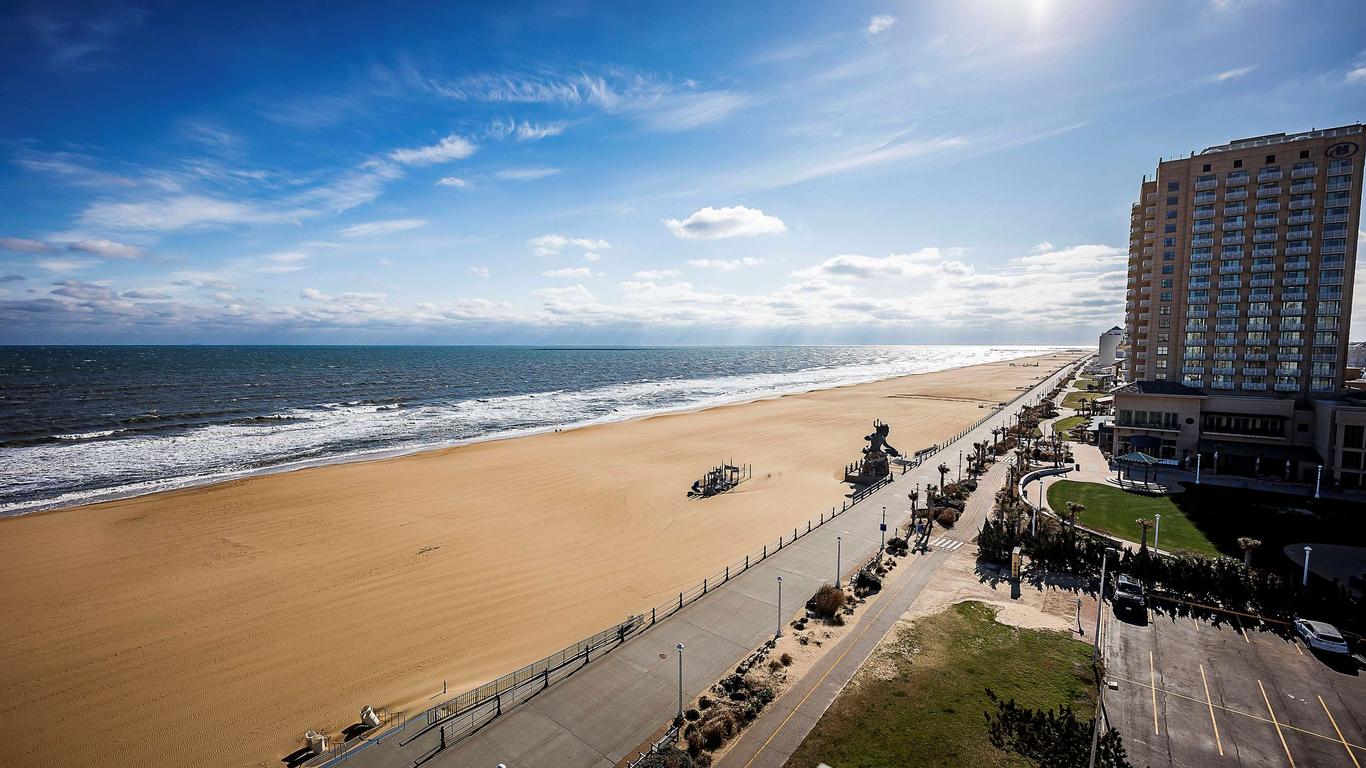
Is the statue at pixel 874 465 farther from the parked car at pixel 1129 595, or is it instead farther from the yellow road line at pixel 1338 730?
the yellow road line at pixel 1338 730

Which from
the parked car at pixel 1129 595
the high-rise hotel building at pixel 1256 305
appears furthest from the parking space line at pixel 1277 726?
the high-rise hotel building at pixel 1256 305

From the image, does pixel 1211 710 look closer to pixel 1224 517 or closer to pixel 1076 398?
pixel 1224 517

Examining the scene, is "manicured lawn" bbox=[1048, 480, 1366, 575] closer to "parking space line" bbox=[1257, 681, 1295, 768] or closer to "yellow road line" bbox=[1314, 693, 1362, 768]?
"yellow road line" bbox=[1314, 693, 1362, 768]

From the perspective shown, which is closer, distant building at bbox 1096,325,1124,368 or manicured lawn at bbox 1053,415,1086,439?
manicured lawn at bbox 1053,415,1086,439

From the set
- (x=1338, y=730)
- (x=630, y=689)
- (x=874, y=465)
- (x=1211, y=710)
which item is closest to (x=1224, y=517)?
(x=874, y=465)

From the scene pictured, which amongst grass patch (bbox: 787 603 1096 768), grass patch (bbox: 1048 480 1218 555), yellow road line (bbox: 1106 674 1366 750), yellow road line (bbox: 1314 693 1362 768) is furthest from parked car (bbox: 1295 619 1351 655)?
grass patch (bbox: 1048 480 1218 555)

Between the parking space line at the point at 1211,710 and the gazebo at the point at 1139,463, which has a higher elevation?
the gazebo at the point at 1139,463

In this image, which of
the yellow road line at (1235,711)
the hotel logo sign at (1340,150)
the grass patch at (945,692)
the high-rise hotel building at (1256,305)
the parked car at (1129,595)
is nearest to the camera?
the grass patch at (945,692)
